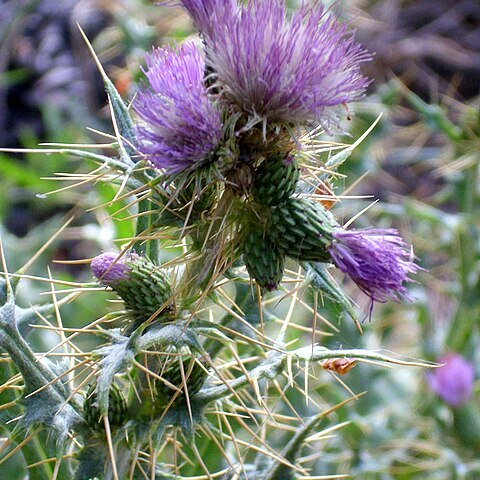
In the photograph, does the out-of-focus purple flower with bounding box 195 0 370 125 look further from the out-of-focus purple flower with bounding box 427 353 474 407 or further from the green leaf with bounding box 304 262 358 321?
the out-of-focus purple flower with bounding box 427 353 474 407

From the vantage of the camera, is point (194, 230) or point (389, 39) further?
point (389, 39)

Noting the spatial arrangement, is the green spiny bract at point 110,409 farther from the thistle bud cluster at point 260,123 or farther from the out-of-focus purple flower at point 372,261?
the out-of-focus purple flower at point 372,261

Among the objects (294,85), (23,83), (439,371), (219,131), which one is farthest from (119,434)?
(23,83)

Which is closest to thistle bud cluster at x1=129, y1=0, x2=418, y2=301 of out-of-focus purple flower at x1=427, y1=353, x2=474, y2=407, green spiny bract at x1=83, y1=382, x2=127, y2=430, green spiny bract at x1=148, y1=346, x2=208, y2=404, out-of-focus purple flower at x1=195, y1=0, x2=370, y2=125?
out-of-focus purple flower at x1=195, y1=0, x2=370, y2=125

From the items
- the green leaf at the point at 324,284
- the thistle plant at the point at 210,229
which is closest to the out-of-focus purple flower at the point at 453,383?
the thistle plant at the point at 210,229

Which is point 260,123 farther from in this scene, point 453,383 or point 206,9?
point 453,383

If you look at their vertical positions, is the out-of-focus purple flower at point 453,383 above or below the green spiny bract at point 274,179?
below

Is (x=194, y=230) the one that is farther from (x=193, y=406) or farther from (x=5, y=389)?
(x=5, y=389)
